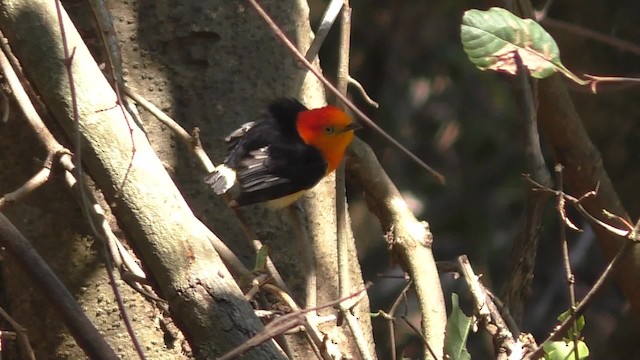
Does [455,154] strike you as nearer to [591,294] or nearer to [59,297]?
[591,294]

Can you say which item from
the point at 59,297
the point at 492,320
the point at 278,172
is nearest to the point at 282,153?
the point at 278,172

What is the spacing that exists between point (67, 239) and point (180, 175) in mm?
364

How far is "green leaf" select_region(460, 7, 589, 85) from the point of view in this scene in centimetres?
171

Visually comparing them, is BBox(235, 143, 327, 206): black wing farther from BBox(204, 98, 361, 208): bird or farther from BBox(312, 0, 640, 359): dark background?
BBox(312, 0, 640, 359): dark background

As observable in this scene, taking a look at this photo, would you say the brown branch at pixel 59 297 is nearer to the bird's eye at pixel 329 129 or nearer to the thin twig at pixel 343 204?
the thin twig at pixel 343 204

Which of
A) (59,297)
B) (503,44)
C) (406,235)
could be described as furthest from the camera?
(406,235)

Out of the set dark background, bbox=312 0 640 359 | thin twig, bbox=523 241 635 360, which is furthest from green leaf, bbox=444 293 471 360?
dark background, bbox=312 0 640 359

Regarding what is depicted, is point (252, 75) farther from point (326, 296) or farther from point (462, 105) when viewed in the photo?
point (462, 105)

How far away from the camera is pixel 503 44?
1716mm

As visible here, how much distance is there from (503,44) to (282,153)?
1990 millimetres

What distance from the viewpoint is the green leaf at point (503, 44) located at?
171 cm

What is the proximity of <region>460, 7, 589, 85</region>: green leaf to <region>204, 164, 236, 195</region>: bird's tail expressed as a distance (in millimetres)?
1014

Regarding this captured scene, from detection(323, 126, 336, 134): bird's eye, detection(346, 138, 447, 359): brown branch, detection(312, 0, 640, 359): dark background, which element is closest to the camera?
detection(346, 138, 447, 359): brown branch

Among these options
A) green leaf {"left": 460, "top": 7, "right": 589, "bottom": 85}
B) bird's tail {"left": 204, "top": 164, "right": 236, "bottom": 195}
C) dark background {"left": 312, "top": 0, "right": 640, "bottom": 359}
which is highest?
green leaf {"left": 460, "top": 7, "right": 589, "bottom": 85}
